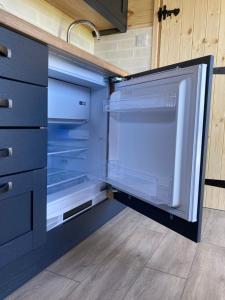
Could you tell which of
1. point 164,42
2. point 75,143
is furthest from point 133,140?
point 164,42

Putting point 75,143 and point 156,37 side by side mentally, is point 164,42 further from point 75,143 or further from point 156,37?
point 75,143

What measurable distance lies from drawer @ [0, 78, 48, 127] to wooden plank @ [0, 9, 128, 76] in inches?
6.3

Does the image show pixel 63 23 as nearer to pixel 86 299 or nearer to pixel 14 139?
pixel 14 139

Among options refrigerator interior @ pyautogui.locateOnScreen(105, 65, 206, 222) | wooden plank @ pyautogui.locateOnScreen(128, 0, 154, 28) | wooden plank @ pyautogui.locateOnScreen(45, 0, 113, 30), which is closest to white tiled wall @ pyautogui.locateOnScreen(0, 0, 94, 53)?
wooden plank @ pyautogui.locateOnScreen(45, 0, 113, 30)

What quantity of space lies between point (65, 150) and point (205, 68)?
3.19 feet

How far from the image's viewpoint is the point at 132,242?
4.23ft

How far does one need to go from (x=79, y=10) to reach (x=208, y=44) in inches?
37.2

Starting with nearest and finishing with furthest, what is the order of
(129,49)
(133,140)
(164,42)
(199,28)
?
(133,140), (199,28), (164,42), (129,49)

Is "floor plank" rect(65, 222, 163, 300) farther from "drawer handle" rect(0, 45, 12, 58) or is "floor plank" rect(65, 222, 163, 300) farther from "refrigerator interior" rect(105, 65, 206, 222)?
"drawer handle" rect(0, 45, 12, 58)

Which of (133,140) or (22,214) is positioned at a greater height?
(133,140)

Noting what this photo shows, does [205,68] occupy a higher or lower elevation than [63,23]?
lower

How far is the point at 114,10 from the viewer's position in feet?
5.79

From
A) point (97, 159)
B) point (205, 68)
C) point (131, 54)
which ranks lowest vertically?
point (97, 159)

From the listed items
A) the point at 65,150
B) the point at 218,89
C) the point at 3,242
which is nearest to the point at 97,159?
the point at 65,150
